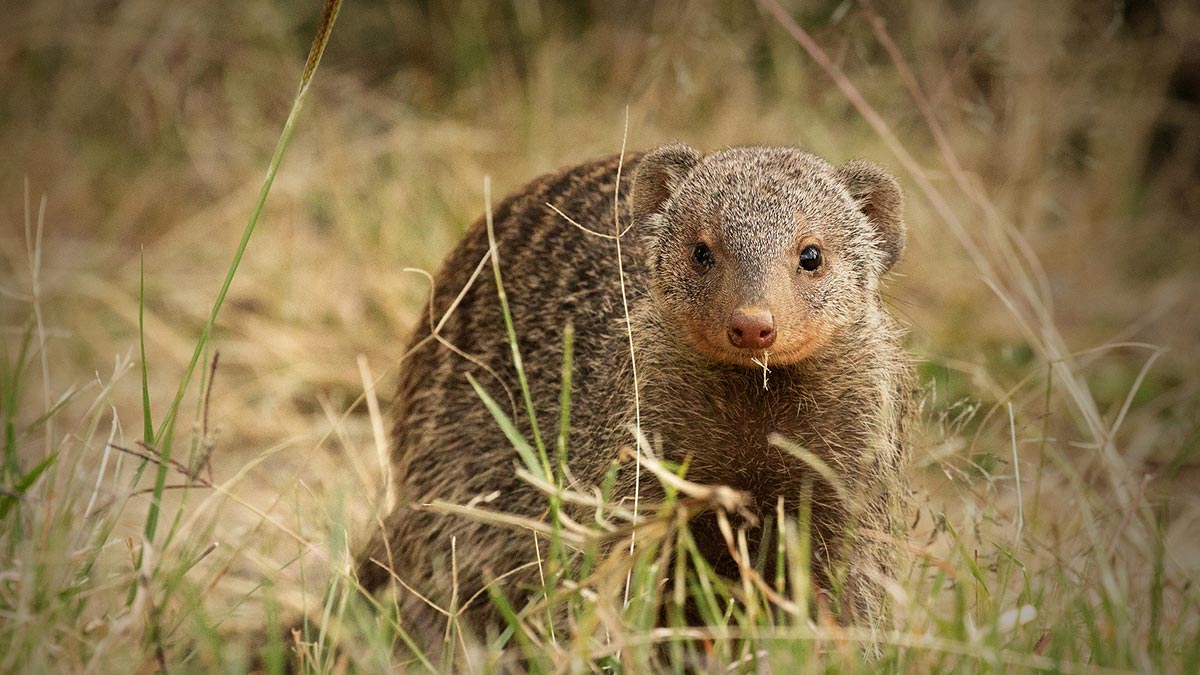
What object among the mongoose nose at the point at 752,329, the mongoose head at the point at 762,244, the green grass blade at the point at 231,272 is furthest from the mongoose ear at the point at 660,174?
the green grass blade at the point at 231,272

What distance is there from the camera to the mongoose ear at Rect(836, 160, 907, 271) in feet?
7.36

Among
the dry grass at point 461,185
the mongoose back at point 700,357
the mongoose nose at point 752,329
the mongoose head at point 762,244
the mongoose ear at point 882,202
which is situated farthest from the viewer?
the dry grass at point 461,185

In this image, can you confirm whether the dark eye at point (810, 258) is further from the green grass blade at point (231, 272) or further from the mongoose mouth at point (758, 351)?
the green grass blade at point (231, 272)

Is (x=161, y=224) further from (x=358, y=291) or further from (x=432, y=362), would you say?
(x=432, y=362)

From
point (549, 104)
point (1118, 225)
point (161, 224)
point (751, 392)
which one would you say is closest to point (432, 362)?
point (751, 392)

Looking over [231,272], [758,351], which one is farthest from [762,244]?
[231,272]

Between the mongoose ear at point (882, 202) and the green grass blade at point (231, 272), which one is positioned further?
the mongoose ear at point (882, 202)

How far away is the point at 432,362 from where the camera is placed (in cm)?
271

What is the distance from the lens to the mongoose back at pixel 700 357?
6.70 feet

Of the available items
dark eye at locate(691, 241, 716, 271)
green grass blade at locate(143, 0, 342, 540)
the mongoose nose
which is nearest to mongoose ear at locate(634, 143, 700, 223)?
dark eye at locate(691, 241, 716, 271)

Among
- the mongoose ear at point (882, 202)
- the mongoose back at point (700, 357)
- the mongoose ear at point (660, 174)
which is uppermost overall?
the mongoose ear at point (660, 174)

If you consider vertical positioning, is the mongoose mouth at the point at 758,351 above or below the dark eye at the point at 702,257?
below

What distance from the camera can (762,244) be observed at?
2.01m

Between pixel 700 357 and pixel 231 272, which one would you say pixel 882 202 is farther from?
pixel 231 272
